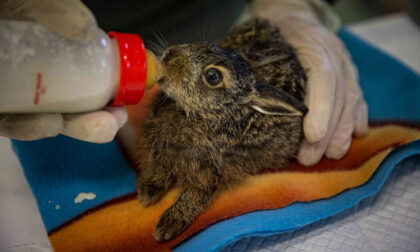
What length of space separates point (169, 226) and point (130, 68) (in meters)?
0.81

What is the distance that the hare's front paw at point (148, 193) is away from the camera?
1.87m

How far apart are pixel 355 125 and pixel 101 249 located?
1703 mm

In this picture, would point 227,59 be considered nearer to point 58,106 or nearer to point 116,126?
point 116,126

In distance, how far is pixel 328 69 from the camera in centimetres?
214

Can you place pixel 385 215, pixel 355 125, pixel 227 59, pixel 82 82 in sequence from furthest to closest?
1. pixel 355 125
2. pixel 385 215
3. pixel 227 59
4. pixel 82 82

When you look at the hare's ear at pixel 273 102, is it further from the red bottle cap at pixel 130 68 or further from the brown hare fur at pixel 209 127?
the red bottle cap at pixel 130 68

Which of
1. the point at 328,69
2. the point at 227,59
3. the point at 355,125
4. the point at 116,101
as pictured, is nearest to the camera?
the point at 116,101

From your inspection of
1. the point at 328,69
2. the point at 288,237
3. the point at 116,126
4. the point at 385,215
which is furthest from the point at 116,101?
the point at 385,215

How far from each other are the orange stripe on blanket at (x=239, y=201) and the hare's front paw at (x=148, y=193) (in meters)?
0.04

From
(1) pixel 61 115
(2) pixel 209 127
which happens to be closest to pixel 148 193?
(2) pixel 209 127

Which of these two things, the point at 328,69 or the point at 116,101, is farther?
the point at 328,69

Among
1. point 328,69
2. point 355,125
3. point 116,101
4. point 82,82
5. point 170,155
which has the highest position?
point 82,82

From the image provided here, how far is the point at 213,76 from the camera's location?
178 centimetres

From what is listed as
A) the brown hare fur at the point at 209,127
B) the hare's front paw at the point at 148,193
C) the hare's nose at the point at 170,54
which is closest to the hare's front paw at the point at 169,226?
the brown hare fur at the point at 209,127
